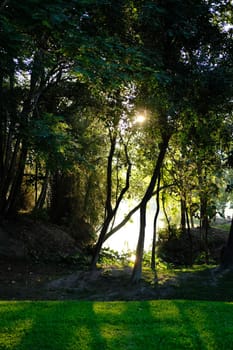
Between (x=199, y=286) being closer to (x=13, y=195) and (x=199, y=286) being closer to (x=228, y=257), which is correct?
(x=228, y=257)

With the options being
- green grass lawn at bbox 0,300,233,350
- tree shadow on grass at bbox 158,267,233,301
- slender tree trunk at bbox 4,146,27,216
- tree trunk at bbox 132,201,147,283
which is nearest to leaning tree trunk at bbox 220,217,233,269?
tree shadow on grass at bbox 158,267,233,301

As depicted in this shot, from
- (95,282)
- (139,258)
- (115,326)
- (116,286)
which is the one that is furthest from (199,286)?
(115,326)

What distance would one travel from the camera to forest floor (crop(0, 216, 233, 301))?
7.26 metres

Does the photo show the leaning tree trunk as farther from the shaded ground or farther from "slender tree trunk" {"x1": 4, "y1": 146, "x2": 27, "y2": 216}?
"slender tree trunk" {"x1": 4, "y1": 146, "x2": 27, "y2": 216}

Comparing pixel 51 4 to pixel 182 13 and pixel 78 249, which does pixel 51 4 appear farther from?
pixel 78 249

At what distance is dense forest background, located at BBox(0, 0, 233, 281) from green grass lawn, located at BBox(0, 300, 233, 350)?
305cm

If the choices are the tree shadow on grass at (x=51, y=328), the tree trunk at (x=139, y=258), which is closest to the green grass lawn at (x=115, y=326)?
the tree shadow on grass at (x=51, y=328)

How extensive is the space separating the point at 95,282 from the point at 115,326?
162 inches

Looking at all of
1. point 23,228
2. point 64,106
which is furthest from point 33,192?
point 64,106

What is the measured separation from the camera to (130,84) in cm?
794

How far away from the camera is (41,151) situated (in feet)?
24.1

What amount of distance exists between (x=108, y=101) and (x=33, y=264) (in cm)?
600

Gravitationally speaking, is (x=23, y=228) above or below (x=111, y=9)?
below

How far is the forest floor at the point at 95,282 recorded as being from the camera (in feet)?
23.8
